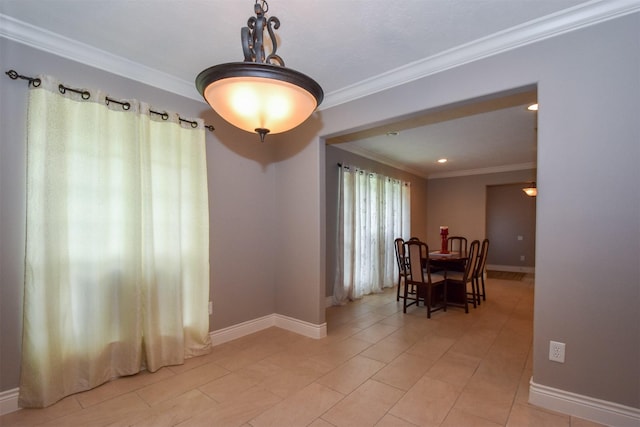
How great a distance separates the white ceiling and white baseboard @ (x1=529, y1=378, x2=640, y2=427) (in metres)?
2.36

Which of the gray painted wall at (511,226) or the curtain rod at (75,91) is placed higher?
the curtain rod at (75,91)

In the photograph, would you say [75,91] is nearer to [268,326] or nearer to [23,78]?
[23,78]

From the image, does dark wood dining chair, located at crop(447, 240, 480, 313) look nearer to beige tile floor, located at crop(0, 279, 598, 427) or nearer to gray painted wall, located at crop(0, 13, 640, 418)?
beige tile floor, located at crop(0, 279, 598, 427)

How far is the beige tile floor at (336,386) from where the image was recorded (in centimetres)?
190

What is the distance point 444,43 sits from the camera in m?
2.23

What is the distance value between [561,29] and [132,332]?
377 centimetres

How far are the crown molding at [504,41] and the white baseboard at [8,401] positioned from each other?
3.43 m

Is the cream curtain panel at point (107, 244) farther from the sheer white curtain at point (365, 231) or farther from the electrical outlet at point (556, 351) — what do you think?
the electrical outlet at point (556, 351)

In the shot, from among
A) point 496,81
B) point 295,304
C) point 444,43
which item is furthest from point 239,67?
point 295,304

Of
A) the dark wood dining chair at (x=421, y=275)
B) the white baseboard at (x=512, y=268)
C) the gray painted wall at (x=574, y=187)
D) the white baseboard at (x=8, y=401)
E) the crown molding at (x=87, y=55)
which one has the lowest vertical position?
the white baseboard at (x=512, y=268)

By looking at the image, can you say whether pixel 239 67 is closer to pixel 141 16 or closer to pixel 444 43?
pixel 141 16

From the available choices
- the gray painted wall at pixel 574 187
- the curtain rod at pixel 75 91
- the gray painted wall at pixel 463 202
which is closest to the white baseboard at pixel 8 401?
the gray painted wall at pixel 574 187

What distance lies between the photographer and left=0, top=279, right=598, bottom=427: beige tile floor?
190cm

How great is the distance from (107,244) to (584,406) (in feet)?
11.3
